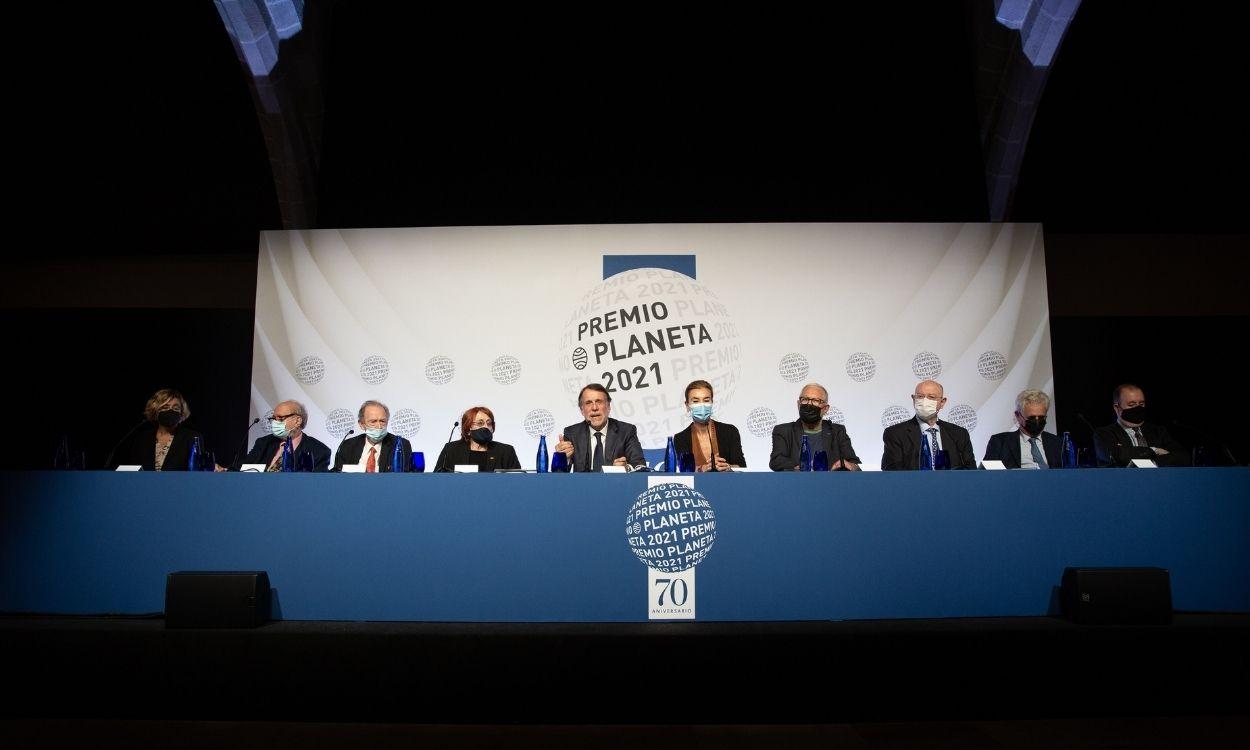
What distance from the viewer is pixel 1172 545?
8.54ft

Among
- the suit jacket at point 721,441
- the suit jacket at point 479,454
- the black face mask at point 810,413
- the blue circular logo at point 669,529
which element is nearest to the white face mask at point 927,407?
the black face mask at point 810,413

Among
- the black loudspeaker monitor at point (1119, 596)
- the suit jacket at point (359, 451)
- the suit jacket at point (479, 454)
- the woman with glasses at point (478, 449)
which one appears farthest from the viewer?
the suit jacket at point (359, 451)

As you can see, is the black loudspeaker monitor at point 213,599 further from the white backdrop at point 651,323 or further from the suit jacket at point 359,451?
the white backdrop at point 651,323

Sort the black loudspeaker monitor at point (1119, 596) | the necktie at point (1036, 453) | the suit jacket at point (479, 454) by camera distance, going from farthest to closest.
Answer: the necktie at point (1036, 453)
the suit jacket at point (479, 454)
the black loudspeaker monitor at point (1119, 596)

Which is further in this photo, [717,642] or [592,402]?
[592,402]

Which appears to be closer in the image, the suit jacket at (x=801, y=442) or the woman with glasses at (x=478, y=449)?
the woman with glasses at (x=478, y=449)

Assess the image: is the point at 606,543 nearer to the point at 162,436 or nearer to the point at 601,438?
the point at 601,438

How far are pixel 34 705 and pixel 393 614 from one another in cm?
110

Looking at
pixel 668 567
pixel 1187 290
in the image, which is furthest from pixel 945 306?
pixel 668 567

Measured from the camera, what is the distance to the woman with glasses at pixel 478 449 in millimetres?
3768

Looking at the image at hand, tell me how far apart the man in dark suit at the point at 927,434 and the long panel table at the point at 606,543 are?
4.16 feet

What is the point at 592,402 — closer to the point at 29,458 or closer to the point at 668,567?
the point at 668,567

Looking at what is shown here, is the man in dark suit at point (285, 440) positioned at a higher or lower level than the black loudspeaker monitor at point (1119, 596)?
higher

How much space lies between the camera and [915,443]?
157 inches
